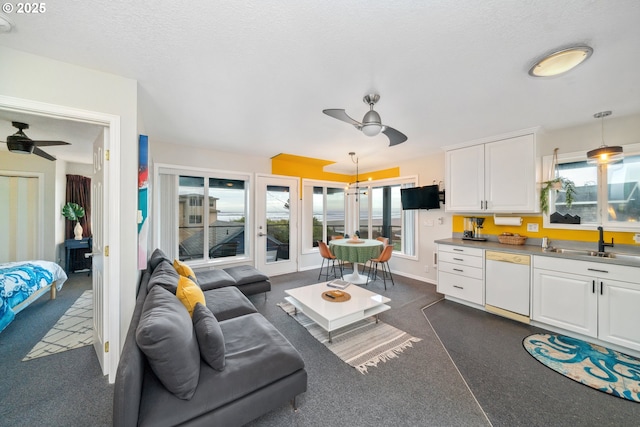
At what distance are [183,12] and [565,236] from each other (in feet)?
15.4

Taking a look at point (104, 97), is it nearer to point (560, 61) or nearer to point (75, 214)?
point (560, 61)

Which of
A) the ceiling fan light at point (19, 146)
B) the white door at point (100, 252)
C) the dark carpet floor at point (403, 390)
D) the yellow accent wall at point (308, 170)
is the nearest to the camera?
the dark carpet floor at point (403, 390)

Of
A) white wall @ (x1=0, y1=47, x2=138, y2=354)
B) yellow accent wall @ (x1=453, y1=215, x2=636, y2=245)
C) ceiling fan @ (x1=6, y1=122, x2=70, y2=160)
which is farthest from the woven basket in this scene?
ceiling fan @ (x1=6, y1=122, x2=70, y2=160)

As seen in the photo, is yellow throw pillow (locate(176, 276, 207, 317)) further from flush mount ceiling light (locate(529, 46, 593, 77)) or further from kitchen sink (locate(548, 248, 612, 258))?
kitchen sink (locate(548, 248, 612, 258))

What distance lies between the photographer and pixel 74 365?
2131 mm

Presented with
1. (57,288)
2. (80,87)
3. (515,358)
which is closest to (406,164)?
(515,358)

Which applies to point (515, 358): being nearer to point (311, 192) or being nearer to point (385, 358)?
point (385, 358)

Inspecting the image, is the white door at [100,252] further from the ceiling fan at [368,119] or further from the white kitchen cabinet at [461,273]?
the white kitchen cabinet at [461,273]

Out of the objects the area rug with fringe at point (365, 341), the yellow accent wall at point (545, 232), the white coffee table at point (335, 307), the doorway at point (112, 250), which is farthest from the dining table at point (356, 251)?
the doorway at point (112, 250)

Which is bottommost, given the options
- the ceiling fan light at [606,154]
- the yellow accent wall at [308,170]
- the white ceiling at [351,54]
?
the ceiling fan light at [606,154]

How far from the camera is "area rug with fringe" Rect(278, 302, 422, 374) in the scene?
2215 mm

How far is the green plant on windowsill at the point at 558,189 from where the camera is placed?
122 inches

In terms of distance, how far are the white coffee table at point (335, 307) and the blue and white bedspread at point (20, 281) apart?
3.05 metres

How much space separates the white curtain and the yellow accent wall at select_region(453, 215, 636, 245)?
798 centimetres
